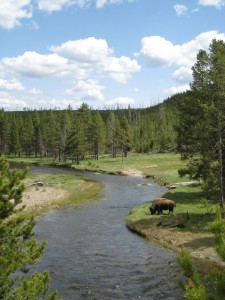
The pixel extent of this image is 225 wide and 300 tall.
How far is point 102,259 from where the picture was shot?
2619 centimetres

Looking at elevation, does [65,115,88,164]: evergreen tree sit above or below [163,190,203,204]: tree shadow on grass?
above

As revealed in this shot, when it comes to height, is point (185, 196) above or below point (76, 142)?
below

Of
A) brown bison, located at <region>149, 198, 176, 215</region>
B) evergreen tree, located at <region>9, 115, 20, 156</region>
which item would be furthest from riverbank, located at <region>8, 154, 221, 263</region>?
evergreen tree, located at <region>9, 115, 20, 156</region>

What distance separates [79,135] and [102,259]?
79.9 metres

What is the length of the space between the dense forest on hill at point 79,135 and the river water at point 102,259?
66.4 m

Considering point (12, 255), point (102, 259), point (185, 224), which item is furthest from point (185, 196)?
point (12, 255)

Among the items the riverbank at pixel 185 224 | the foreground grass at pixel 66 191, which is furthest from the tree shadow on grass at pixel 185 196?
the foreground grass at pixel 66 191

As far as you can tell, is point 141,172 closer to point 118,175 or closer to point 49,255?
point 118,175

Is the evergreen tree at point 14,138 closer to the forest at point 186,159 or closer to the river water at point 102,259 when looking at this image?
the forest at point 186,159

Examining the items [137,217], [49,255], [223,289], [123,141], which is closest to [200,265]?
[49,255]

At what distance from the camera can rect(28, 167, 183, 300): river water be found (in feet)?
68.2

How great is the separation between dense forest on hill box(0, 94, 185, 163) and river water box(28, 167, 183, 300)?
66.4 metres

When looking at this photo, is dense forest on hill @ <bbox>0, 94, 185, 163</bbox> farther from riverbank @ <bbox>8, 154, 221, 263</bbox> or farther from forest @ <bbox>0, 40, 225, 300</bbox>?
riverbank @ <bbox>8, 154, 221, 263</bbox>

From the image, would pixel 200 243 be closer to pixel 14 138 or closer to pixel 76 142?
pixel 76 142
